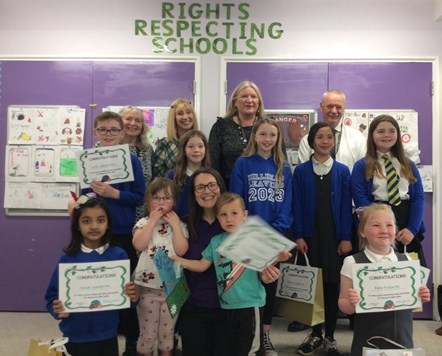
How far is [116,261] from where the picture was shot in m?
2.21

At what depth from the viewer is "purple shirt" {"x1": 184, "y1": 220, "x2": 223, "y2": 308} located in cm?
233

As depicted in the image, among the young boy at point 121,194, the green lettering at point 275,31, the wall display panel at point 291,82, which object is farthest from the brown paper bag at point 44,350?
the green lettering at point 275,31

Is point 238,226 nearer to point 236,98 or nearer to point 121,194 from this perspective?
point 121,194

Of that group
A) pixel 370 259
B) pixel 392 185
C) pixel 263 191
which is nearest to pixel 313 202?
pixel 263 191

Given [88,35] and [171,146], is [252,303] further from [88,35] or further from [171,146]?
[88,35]

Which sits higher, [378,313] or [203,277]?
[203,277]

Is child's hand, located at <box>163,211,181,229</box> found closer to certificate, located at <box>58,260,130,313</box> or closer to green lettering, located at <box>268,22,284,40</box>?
certificate, located at <box>58,260,130,313</box>

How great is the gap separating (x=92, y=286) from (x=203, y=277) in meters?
0.55

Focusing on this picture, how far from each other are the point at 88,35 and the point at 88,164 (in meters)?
1.90

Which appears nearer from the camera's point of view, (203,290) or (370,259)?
(370,259)

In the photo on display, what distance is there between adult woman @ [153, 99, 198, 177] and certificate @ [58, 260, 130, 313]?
1142 millimetres

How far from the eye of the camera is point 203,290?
234 centimetres

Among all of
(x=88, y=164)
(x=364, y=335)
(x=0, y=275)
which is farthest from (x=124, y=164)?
(x=0, y=275)

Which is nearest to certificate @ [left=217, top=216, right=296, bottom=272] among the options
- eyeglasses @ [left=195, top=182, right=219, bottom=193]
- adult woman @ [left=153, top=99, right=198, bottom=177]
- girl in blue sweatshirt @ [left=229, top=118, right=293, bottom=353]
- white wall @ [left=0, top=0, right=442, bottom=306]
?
eyeglasses @ [left=195, top=182, right=219, bottom=193]
